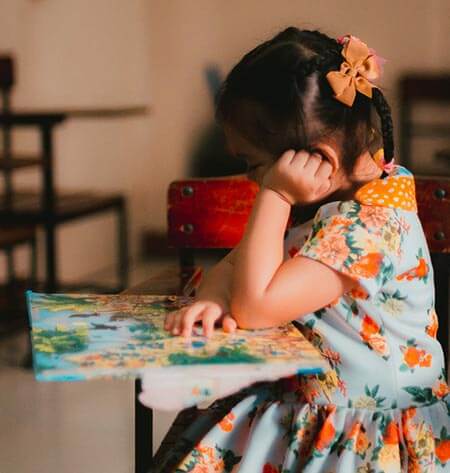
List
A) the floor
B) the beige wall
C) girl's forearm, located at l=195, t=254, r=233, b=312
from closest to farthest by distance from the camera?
girl's forearm, located at l=195, t=254, r=233, b=312 < the floor < the beige wall

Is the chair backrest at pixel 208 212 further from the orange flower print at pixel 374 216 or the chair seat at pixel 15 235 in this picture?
the chair seat at pixel 15 235

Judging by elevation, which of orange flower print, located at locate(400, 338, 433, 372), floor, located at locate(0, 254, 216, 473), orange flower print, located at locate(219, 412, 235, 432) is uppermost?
orange flower print, located at locate(400, 338, 433, 372)

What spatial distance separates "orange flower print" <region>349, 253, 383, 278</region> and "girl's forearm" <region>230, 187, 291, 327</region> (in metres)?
0.09

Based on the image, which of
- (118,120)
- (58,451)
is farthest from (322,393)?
(118,120)

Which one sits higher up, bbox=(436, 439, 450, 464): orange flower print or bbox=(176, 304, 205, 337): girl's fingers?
bbox=(176, 304, 205, 337): girl's fingers

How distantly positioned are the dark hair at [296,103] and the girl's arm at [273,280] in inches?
3.1

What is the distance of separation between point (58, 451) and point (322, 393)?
135 centimetres

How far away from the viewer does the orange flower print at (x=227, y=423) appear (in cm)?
121

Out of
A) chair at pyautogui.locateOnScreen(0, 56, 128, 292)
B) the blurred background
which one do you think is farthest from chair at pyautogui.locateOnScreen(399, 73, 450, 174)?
chair at pyautogui.locateOnScreen(0, 56, 128, 292)

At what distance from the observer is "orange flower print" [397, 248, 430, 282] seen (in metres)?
1.20

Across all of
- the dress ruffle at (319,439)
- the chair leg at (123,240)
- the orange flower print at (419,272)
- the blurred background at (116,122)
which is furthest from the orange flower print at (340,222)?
the chair leg at (123,240)

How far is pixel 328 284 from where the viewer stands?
1.10 m

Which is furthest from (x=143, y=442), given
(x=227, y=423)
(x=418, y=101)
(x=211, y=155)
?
(x=418, y=101)

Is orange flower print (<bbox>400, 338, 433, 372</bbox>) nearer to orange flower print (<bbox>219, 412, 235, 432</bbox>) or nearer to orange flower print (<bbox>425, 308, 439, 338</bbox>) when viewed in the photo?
orange flower print (<bbox>425, 308, 439, 338</bbox>)
